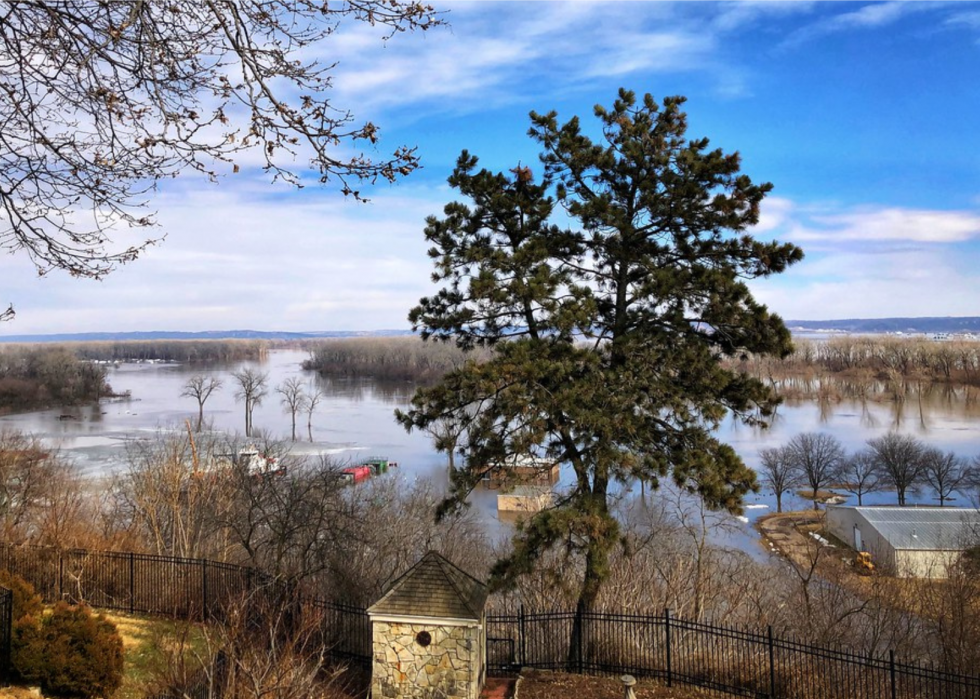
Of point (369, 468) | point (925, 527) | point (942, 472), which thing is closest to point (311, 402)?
point (369, 468)

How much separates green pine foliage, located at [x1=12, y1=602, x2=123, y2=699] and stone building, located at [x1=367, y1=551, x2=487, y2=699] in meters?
3.32

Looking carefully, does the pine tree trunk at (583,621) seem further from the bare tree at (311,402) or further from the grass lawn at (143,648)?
the bare tree at (311,402)

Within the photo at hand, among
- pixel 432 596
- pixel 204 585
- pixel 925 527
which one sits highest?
pixel 432 596

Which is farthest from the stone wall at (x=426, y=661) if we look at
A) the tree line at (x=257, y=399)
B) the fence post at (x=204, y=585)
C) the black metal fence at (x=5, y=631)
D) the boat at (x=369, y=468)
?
the tree line at (x=257, y=399)

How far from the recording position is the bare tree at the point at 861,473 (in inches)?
1807

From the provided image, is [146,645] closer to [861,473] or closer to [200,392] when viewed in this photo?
[861,473]

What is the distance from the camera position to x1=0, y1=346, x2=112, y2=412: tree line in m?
70.4

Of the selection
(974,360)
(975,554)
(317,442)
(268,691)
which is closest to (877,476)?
(975,554)

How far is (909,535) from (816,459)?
1654 centimetres

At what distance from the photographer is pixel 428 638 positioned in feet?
33.6

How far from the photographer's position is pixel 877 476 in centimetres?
4741

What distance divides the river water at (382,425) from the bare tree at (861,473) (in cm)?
141

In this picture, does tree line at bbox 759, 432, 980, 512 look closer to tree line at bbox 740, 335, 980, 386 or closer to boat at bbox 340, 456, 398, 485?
boat at bbox 340, 456, 398, 485

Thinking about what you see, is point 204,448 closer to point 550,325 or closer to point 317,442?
point 317,442
